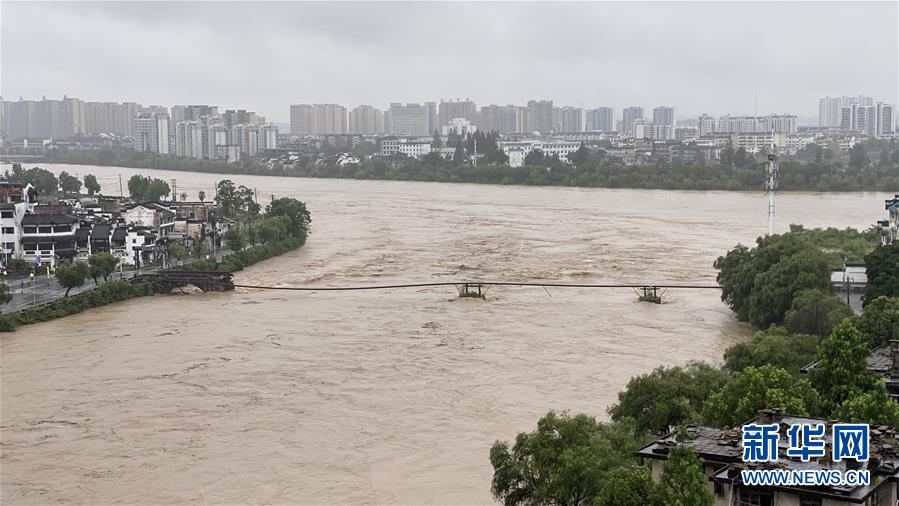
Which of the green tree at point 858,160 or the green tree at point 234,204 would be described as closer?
the green tree at point 234,204

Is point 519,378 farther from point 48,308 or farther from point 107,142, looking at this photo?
point 107,142

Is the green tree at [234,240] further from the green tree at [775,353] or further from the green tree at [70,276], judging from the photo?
the green tree at [775,353]

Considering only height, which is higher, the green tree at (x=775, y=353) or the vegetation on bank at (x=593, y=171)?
the vegetation on bank at (x=593, y=171)

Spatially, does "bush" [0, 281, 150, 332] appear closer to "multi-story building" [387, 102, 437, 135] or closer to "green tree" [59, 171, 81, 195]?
"green tree" [59, 171, 81, 195]

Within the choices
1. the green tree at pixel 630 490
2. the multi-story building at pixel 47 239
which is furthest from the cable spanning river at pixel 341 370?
the green tree at pixel 630 490

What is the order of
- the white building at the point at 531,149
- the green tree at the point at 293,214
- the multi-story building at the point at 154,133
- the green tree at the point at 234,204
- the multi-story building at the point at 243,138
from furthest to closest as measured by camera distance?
1. the multi-story building at the point at 154,133
2. the multi-story building at the point at 243,138
3. the white building at the point at 531,149
4. the green tree at the point at 234,204
5. the green tree at the point at 293,214

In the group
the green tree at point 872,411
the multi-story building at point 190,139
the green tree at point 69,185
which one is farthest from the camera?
the multi-story building at point 190,139

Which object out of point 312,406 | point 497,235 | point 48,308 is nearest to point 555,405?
point 312,406
